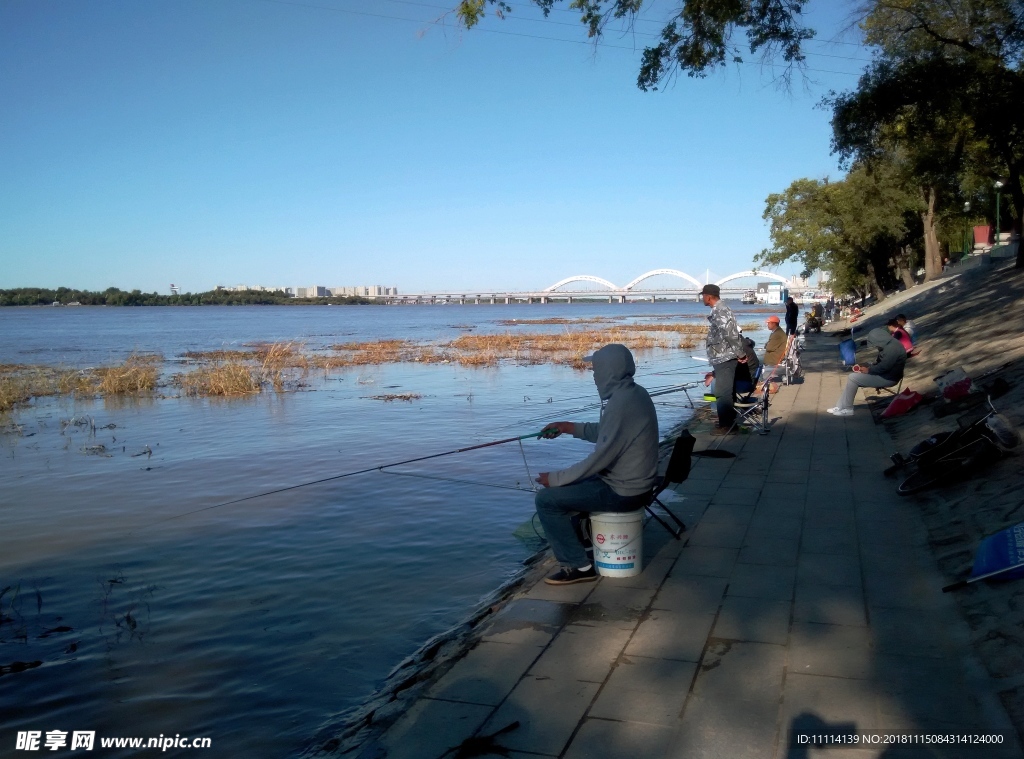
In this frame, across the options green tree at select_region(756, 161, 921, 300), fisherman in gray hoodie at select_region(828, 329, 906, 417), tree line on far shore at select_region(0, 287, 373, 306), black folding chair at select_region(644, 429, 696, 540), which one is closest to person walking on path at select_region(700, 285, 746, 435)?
fisherman in gray hoodie at select_region(828, 329, 906, 417)

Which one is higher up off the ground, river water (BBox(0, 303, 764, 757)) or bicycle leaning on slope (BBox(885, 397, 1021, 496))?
bicycle leaning on slope (BBox(885, 397, 1021, 496))

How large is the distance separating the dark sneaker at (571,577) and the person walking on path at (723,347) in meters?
5.44

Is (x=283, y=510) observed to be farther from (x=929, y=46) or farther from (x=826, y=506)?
(x=929, y=46)

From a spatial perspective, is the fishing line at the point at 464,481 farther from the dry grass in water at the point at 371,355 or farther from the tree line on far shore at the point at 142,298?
the tree line on far shore at the point at 142,298

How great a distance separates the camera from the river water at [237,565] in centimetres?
481

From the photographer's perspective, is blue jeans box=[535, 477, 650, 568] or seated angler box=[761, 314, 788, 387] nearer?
blue jeans box=[535, 477, 650, 568]

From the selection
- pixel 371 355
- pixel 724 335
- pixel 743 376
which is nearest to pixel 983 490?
pixel 724 335

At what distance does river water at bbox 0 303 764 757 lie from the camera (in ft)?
15.8

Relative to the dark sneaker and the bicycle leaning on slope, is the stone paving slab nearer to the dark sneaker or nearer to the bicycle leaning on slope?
the dark sneaker

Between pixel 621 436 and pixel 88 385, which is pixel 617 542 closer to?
pixel 621 436

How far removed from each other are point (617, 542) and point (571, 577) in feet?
1.23

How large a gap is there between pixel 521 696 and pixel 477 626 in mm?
1345

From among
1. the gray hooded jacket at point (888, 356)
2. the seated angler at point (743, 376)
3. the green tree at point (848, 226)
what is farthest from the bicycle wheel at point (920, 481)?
the green tree at point (848, 226)

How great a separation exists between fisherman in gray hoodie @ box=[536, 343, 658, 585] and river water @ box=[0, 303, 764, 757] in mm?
1107
